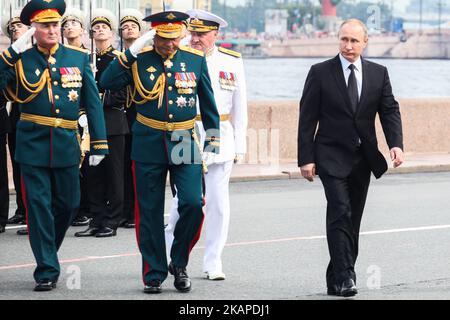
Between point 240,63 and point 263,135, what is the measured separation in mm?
8211

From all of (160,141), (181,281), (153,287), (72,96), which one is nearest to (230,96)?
(160,141)

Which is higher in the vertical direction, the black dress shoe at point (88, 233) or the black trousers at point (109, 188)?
the black trousers at point (109, 188)

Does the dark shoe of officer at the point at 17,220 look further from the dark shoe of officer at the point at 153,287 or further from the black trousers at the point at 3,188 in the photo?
the dark shoe of officer at the point at 153,287

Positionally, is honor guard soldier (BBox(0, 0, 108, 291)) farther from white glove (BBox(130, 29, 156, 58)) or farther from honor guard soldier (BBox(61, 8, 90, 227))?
honor guard soldier (BBox(61, 8, 90, 227))

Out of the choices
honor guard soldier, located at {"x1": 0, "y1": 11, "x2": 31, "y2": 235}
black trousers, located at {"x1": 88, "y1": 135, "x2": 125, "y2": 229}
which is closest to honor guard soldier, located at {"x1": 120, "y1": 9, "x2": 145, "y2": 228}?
black trousers, located at {"x1": 88, "y1": 135, "x2": 125, "y2": 229}

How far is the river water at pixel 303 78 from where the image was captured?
80125 millimetres

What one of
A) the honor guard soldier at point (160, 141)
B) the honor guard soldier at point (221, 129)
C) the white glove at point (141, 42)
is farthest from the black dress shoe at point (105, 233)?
the white glove at point (141, 42)

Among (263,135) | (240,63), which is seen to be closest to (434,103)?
(263,135)

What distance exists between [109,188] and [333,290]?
363cm

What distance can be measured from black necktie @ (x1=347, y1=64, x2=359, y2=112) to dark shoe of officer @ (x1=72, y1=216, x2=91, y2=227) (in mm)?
4286

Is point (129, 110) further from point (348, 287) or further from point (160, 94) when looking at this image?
point (348, 287)

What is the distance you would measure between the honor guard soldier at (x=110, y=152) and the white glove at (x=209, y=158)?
8.24 feet

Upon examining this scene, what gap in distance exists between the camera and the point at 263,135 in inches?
710
